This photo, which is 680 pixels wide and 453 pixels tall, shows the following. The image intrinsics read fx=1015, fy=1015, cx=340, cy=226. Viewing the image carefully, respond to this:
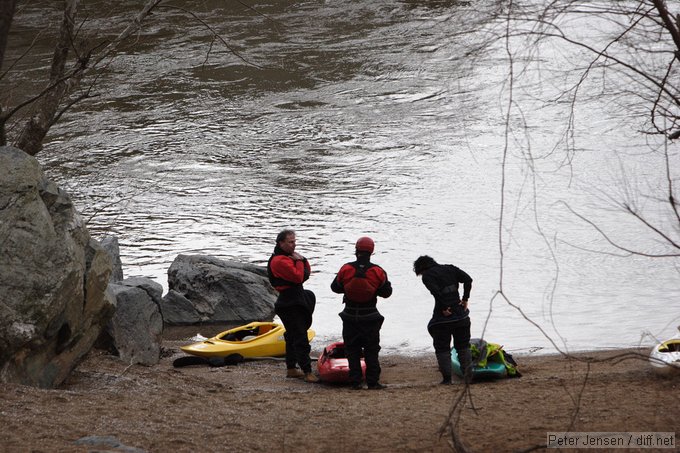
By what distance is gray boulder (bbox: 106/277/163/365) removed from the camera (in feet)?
33.7

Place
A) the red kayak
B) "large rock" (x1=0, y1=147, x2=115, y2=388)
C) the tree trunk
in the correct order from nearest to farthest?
1. "large rock" (x1=0, y1=147, x2=115, y2=388)
2. the tree trunk
3. the red kayak

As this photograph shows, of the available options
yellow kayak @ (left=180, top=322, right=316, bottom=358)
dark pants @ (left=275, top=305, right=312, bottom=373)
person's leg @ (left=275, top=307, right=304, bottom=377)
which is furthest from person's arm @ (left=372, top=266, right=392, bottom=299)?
yellow kayak @ (left=180, top=322, right=316, bottom=358)

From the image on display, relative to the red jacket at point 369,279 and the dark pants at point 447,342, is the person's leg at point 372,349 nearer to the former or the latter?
the red jacket at point 369,279

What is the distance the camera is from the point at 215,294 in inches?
574

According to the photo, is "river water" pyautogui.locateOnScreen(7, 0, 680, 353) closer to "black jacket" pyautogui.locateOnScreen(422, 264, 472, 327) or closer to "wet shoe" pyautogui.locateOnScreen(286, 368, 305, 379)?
"black jacket" pyautogui.locateOnScreen(422, 264, 472, 327)

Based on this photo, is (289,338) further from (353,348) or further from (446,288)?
(446,288)

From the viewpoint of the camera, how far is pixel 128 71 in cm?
3025

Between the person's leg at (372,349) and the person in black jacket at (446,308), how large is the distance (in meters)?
0.54

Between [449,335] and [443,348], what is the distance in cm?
14

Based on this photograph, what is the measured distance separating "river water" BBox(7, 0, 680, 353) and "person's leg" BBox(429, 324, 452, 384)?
1.58 m

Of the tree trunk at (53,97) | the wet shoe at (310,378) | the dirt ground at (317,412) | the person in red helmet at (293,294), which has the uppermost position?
the tree trunk at (53,97)

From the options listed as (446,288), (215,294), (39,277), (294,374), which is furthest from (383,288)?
(215,294)

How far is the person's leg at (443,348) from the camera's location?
966 centimetres

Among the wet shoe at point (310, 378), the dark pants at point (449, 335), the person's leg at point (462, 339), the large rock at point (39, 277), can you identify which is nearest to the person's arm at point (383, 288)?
the dark pants at point (449, 335)
